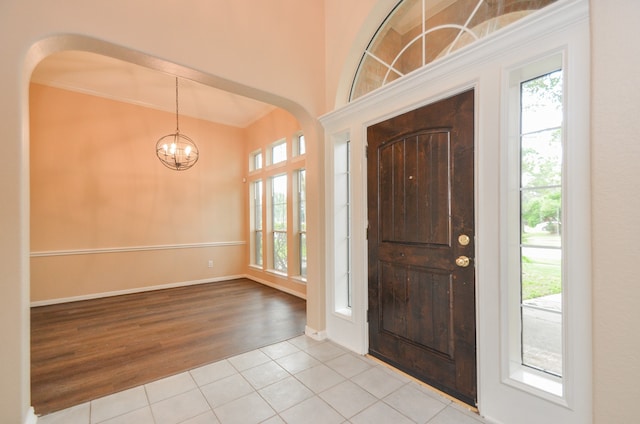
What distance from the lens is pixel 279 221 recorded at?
5441mm

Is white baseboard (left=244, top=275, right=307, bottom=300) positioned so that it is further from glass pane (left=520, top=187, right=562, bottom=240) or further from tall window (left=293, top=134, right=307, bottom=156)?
glass pane (left=520, top=187, right=562, bottom=240)

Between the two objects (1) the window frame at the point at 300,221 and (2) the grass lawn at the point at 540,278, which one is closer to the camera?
(2) the grass lawn at the point at 540,278

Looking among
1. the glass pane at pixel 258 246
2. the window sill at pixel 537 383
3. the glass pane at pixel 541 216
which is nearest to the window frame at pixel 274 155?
the glass pane at pixel 258 246

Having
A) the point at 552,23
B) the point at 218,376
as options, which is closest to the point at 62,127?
the point at 218,376

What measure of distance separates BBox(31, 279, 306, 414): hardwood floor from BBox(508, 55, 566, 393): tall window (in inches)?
89.5

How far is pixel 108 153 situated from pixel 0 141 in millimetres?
3676

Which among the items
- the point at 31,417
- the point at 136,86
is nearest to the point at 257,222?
the point at 136,86

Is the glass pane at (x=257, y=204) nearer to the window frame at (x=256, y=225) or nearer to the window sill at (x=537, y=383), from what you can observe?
the window frame at (x=256, y=225)

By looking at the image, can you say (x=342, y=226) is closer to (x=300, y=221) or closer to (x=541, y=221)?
(x=541, y=221)

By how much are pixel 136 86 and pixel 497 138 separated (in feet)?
16.7

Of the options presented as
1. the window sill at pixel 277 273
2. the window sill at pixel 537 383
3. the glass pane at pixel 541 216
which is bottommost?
the window sill at pixel 277 273

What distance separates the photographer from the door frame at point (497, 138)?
140 centimetres

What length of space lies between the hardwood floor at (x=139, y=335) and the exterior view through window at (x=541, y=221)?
7.56 feet

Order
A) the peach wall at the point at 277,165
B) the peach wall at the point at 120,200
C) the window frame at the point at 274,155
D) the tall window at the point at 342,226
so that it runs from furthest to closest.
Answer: the window frame at the point at 274,155
the peach wall at the point at 277,165
the peach wall at the point at 120,200
the tall window at the point at 342,226
